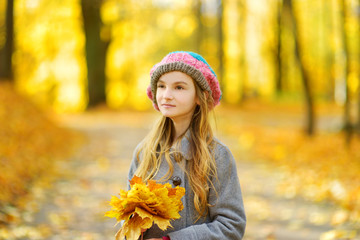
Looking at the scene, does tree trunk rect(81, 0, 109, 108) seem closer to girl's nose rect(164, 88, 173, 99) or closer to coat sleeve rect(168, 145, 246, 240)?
girl's nose rect(164, 88, 173, 99)

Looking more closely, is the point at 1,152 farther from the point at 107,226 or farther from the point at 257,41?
the point at 257,41

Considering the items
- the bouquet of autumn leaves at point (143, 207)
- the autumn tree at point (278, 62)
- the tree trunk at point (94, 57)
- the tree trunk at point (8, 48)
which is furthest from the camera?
the autumn tree at point (278, 62)

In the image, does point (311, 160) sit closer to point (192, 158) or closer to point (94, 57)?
point (192, 158)

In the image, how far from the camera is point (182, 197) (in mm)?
2203

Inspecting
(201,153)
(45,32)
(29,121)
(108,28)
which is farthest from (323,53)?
(201,153)

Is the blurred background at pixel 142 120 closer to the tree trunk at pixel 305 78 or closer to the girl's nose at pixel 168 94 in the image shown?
the tree trunk at pixel 305 78

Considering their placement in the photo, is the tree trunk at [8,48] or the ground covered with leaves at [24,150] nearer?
the ground covered with leaves at [24,150]

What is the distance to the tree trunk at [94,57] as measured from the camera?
22.9 m

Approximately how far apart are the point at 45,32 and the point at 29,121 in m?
18.9

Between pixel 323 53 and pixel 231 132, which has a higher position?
pixel 323 53

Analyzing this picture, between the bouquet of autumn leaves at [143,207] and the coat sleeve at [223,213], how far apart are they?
20cm

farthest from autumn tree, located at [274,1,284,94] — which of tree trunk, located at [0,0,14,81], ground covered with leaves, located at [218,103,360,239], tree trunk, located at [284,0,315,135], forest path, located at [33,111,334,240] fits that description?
forest path, located at [33,111,334,240]

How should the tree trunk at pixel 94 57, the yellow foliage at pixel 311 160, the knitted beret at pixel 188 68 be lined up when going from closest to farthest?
the knitted beret at pixel 188 68, the yellow foliage at pixel 311 160, the tree trunk at pixel 94 57

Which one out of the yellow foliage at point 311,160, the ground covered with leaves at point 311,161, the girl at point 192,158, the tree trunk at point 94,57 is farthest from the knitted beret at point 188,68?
the tree trunk at point 94,57
